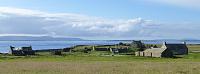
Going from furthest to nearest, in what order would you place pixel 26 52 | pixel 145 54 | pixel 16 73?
1. pixel 26 52
2. pixel 145 54
3. pixel 16 73

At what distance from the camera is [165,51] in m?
118

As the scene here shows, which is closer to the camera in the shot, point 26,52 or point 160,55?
point 160,55

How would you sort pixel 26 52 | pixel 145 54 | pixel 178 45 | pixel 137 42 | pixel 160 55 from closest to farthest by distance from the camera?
pixel 160 55 → pixel 145 54 → pixel 26 52 → pixel 178 45 → pixel 137 42

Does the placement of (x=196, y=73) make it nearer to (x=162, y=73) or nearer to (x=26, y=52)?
(x=162, y=73)

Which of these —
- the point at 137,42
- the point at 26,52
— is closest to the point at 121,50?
the point at 137,42

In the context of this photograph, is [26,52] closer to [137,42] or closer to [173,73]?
[137,42]

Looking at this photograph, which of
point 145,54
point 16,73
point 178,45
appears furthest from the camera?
point 178,45

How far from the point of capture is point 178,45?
14425 centimetres

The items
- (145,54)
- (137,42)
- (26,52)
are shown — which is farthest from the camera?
(137,42)

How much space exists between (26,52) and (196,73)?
106671 millimetres

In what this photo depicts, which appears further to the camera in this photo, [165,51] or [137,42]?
[137,42]

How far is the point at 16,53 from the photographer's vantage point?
132 metres

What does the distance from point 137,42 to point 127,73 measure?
133222mm

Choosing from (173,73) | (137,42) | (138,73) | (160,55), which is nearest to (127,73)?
(138,73)
